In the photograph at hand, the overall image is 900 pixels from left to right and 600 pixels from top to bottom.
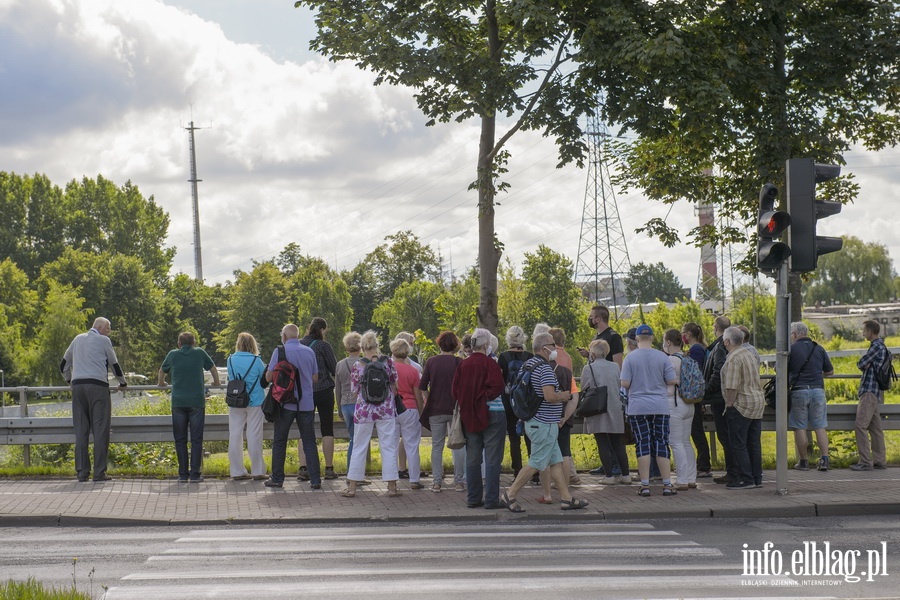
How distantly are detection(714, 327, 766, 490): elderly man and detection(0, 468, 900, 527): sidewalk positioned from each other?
27 cm

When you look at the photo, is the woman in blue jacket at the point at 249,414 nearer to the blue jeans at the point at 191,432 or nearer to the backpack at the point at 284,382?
the blue jeans at the point at 191,432

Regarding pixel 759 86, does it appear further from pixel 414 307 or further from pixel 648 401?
pixel 414 307

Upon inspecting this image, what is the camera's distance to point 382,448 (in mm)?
12312

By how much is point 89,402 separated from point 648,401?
7.40m

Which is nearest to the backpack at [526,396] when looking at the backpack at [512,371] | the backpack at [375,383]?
the backpack at [512,371]

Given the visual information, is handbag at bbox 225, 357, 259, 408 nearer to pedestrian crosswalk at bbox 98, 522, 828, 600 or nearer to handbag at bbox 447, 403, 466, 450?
pedestrian crosswalk at bbox 98, 522, 828, 600

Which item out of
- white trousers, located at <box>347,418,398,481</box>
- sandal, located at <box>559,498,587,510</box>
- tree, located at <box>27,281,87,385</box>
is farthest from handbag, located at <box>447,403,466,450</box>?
tree, located at <box>27,281,87,385</box>

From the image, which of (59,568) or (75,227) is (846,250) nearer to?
(75,227)

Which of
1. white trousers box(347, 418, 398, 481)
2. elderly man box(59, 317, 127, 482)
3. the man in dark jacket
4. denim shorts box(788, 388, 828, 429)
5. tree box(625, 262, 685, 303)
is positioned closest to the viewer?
white trousers box(347, 418, 398, 481)

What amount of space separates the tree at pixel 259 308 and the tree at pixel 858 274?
9054 centimetres

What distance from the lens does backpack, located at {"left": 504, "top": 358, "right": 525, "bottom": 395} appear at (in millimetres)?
11430

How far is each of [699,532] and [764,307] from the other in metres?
68.8

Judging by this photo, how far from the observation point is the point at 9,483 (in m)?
13.8

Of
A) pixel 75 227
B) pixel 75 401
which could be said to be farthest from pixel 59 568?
pixel 75 227
